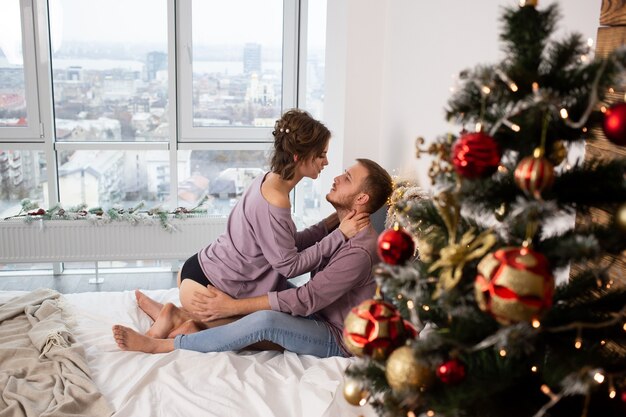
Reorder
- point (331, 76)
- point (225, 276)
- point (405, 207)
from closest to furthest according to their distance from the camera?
1. point (405, 207)
2. point (225, 276)
3. point (331, 76)

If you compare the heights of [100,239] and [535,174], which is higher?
[535,174]

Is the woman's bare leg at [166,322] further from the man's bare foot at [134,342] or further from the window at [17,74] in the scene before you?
the window at [17,74]

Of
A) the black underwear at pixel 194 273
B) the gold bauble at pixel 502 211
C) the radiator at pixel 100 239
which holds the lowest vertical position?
the radiator at pixel 100 239

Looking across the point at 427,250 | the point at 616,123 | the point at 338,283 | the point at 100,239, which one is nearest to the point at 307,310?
the point at 338,283

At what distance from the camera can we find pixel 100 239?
4.52 m

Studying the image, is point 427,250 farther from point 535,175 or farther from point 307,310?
point 307,310

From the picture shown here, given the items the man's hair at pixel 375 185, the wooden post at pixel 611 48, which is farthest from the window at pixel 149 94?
the wooden post at pixel 611 48

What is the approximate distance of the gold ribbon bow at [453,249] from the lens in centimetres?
107

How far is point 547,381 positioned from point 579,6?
1049 millimetres

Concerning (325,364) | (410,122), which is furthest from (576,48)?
(410,122)

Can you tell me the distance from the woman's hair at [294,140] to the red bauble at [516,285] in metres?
1.67

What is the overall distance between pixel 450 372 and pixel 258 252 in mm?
1651

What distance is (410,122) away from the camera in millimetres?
2881

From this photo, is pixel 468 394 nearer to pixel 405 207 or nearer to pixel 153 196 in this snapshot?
pixel 405 207
